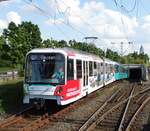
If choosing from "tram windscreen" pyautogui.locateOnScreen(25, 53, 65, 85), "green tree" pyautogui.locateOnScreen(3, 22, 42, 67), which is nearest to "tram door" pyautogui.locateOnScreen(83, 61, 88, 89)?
"tram windscreen" pyautogui.locateOnScreen(25, 53, 65, 85)

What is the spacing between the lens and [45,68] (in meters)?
17.5

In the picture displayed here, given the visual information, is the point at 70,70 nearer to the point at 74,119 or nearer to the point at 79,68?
the point at 79,68

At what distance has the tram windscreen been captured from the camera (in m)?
17.2

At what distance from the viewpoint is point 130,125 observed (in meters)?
14.2

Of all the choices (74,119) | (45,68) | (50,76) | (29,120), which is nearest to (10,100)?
(45,68)

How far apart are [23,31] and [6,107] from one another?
67214mm

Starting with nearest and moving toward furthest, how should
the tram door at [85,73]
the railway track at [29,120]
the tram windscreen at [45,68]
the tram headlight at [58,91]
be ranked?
the railway track at [29,120] < the tram headlight at [58,91] < the tram windscreen at [45,68] < the tram door at [85,73]

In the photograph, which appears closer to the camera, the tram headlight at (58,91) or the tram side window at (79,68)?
the tram headlight at (58,91)

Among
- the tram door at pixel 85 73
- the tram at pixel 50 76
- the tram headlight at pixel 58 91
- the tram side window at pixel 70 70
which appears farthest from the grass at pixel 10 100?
the tram door at pixel 85 73

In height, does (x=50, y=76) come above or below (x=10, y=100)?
above

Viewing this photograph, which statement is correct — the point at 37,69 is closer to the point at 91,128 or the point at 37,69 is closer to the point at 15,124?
the point at 15,124

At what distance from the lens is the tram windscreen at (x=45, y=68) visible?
56.6ft

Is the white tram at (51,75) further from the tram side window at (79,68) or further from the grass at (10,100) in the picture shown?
the grass at (10,100)

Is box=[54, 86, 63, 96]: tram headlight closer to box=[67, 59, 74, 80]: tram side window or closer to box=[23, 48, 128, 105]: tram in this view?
box=[23, 48, 128, 105]: tram
